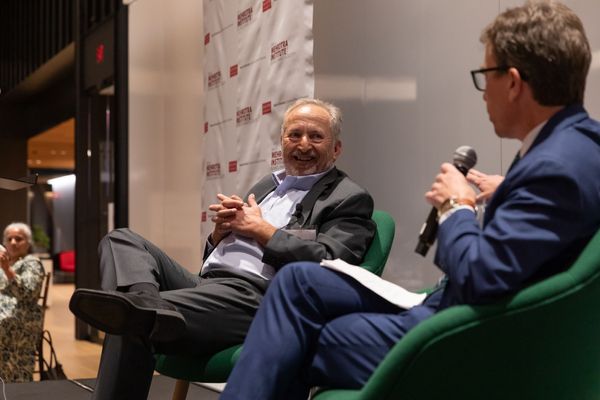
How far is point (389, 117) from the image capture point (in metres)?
3.97

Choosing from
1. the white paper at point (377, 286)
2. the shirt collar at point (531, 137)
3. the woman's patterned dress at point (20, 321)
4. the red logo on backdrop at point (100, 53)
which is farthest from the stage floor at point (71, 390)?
the red logo on backdrop at point (100, 53)

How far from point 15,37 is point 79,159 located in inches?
175

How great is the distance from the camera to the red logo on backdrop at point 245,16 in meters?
4.78

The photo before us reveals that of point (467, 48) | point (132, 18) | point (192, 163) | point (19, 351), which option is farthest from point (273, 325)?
point (132, 18)

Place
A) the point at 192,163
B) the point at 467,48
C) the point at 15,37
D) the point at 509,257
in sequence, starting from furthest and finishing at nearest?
the point at 15,37 → the point at 192,163 → the point at 467,48 → the point at 509,257

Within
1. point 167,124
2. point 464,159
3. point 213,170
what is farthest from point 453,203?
point 167,124

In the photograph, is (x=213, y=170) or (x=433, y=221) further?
(x=213, y=170)

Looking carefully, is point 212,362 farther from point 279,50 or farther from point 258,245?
point 279,50

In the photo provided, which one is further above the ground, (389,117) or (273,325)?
(389,117)

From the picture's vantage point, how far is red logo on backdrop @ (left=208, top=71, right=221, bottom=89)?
534 centimetres

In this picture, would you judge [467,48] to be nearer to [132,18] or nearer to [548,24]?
[548,24]

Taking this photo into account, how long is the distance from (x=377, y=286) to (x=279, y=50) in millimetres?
2505

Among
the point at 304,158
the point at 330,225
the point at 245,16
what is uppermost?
the point at 245,16

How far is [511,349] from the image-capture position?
1.62 m
